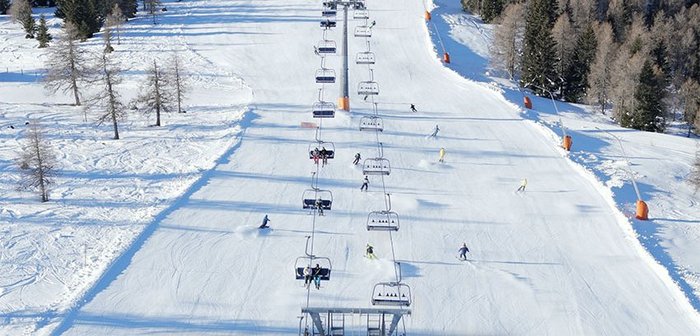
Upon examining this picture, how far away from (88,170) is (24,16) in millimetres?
42663

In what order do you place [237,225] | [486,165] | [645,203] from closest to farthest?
[237,225] → [645,203] → [486,165]

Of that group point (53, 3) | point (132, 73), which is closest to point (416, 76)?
point (132, 73)

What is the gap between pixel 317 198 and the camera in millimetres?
33312

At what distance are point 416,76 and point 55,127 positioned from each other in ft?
87.0

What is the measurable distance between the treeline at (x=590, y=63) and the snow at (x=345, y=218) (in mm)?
8348

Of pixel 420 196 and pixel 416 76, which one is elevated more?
pixel 416 76

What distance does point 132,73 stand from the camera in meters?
58.7

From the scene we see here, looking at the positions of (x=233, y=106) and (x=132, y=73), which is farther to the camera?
(x=132, y=73)

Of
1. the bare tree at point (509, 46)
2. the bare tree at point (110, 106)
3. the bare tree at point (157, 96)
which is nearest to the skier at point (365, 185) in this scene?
the bare tree at point (157, 96)

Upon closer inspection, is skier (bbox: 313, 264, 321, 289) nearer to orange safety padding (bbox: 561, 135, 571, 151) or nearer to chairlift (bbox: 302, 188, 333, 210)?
chairlift (bbox: 302, 188, 333, 210)

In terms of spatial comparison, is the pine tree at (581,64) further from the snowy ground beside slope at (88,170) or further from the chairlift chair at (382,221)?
the chairlift chair at (382,221)

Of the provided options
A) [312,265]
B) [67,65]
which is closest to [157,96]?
[67,65]

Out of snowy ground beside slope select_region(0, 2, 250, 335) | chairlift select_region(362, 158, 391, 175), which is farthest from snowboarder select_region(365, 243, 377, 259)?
snowy ground beside slope select_region(0, 2, 250, 335)

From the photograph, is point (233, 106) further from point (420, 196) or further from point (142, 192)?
point (420, 196)
